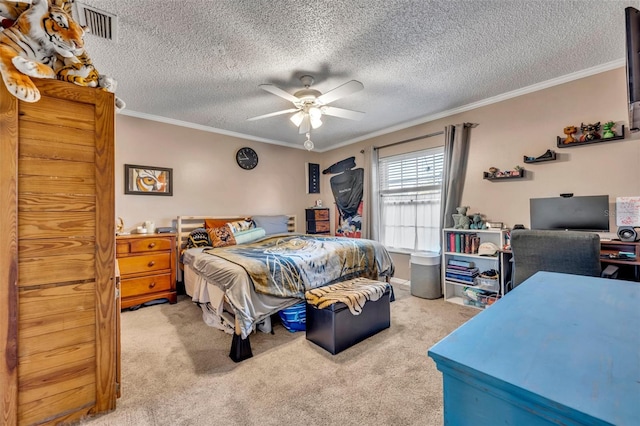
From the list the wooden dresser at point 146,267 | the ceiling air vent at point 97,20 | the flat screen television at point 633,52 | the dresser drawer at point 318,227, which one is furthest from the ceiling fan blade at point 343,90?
the dresser drawer at point 318,227

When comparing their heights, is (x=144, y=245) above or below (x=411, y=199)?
below

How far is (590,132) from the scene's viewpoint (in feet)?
A: 8.83

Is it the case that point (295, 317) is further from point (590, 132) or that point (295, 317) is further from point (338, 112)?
point (590, 132)

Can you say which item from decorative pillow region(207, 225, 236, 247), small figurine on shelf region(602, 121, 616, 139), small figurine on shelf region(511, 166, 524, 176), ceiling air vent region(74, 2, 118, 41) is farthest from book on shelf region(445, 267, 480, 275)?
ceiling air vent region(74, 2, 118, 41)

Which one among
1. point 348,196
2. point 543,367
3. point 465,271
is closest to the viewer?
point 543,367

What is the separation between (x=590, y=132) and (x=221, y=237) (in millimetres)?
4282

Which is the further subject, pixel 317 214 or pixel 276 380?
pixel 317 214

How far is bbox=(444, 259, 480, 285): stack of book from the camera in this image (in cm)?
334

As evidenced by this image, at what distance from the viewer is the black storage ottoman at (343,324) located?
2.28 metres

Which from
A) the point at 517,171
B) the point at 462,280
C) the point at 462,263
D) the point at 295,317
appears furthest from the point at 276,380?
the point at 517,171

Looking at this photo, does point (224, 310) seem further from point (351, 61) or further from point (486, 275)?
point (486, 275)

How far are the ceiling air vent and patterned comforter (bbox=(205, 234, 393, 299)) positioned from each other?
79.1 inches

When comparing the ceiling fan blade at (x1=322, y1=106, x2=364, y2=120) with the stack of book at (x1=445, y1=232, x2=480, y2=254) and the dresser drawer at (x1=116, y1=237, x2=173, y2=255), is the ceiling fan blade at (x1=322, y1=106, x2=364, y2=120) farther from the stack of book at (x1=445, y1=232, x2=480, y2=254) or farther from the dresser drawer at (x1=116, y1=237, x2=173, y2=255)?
the dresser drawer at (x1=116, y1=237, x2=173, y2=255)

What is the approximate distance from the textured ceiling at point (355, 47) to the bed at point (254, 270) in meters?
1.76
